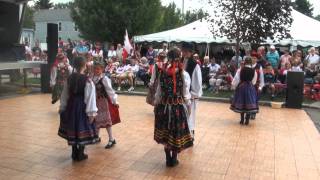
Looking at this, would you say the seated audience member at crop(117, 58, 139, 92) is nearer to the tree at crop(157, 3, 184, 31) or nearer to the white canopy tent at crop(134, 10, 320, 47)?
the white canopy tent at crop(134, 10, 320, 47)

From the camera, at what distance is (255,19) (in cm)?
1584

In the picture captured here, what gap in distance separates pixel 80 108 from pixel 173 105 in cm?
128

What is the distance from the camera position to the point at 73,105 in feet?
21.0

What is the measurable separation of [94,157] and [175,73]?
71.1 inches

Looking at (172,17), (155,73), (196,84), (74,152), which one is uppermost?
(172,17)

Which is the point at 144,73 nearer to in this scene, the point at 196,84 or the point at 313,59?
the point at 313,59

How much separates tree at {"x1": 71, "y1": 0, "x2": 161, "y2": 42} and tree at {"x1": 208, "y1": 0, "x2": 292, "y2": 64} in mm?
14724

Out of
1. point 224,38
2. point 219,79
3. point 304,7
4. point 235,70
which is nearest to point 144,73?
point 219,79

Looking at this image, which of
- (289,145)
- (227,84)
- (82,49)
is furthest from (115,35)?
(289,145)

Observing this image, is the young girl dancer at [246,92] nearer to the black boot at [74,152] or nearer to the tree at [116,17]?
the black boot at [74,152]

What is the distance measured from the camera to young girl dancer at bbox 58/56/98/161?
635 cm

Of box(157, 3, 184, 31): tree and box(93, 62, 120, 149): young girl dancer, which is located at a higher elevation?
box(157, 3, 184, 31): tree

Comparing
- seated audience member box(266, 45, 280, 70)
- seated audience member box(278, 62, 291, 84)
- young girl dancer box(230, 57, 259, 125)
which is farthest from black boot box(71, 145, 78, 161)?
seated audience member box(266, 45, 280, 70)

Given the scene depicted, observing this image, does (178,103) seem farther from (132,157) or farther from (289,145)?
(289,145)
